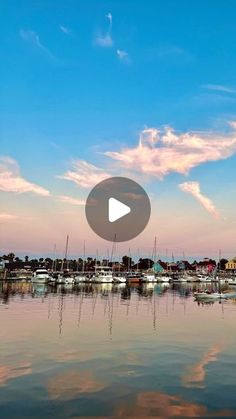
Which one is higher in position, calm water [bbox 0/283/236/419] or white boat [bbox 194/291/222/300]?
white boat [bbox 194/291/222/300]

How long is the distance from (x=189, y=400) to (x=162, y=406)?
63.4 inches

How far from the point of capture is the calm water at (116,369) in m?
17.5

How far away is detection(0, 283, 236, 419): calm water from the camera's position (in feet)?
57.6

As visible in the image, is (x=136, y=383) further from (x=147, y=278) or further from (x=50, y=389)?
(x=147, y=278)

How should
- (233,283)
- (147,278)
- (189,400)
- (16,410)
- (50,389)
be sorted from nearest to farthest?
(16,410)
(189,400)
(50,389)
(233,283)
(147,278)

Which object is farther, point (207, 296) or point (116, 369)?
point (207, 296)

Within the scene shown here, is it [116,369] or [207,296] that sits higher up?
[207,296]

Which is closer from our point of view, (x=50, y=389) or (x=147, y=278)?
(x=50, y=389)

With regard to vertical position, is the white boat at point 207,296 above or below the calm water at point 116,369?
above

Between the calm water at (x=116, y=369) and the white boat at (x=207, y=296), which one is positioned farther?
the white boat at (x=207, y=296)

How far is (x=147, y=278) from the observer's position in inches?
7283

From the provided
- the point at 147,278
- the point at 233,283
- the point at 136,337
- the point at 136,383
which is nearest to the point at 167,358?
the point at 136,383

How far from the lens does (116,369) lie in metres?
24.5

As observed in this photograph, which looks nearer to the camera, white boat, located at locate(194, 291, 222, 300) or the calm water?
the calm water
